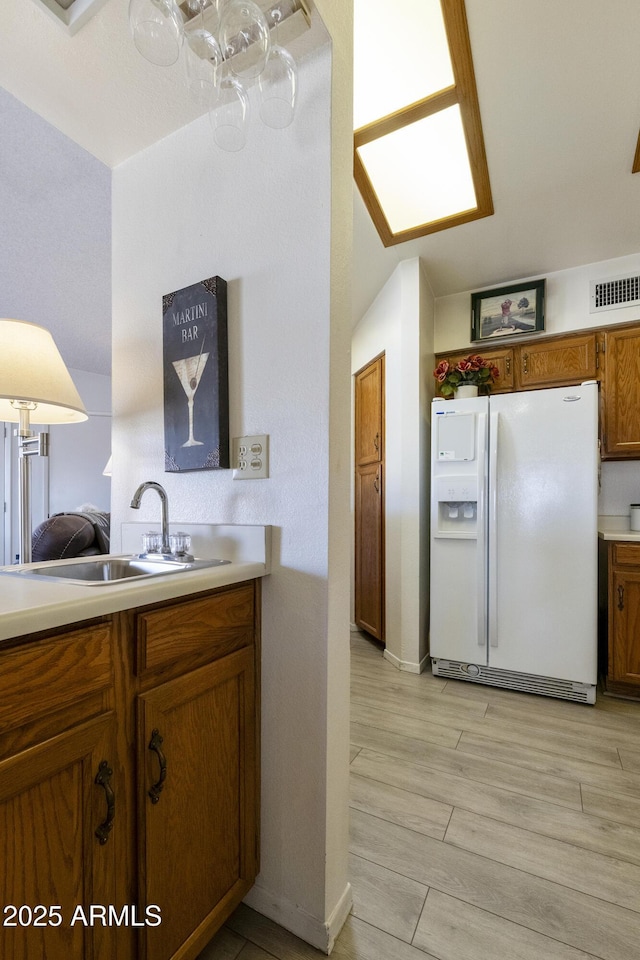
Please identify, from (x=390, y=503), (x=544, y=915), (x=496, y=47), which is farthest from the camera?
(x=390, y=503)

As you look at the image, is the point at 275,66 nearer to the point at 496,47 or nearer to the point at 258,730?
the point at 496,47

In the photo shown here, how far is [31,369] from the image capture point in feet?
4.22

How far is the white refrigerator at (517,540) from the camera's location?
2.36 metres

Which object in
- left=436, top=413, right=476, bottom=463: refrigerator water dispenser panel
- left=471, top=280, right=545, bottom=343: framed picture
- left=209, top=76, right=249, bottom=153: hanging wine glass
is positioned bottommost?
left=436, top=413, right=476, bottom=463: refrigerator water dispenser panel

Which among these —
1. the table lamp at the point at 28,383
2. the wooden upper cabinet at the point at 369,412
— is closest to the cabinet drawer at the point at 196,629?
the table lamp at the point at 28,383

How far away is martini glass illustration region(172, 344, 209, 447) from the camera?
1284 mm

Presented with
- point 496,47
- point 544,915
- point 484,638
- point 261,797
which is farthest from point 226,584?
point 496,47

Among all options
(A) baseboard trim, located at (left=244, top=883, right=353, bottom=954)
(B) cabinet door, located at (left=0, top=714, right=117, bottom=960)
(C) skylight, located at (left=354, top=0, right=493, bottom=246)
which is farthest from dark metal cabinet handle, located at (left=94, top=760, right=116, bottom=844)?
(C) skylight, located at (left=354, top=0, right=493, bottom=246)

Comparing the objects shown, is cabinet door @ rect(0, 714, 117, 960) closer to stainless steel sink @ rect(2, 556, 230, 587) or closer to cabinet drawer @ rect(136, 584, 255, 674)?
cabinet drawer @ rect(136, 584, 255, 674)

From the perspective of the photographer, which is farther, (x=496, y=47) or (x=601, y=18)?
(x=496, y=47)

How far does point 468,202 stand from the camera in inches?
95.8

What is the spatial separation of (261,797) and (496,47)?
2.71 metres

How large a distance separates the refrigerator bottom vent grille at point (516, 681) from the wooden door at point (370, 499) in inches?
24.0

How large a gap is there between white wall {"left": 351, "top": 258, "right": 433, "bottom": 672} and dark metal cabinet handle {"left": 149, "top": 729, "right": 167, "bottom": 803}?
6.98ft
